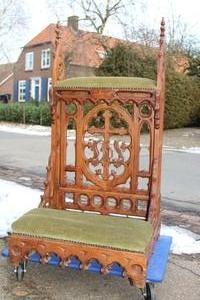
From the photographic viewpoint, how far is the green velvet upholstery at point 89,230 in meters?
2.99

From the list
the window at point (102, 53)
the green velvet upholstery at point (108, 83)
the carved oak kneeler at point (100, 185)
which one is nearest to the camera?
the carved oak kneeler at point (100, 185)

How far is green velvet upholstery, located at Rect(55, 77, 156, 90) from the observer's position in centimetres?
372

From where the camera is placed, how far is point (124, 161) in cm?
396

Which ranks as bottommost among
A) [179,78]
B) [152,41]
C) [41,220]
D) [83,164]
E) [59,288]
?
[59,288]

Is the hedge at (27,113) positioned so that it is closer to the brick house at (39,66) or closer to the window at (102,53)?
the window at (102,53)

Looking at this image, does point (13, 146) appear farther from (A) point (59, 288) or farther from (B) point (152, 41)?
(B) point (152, 41)

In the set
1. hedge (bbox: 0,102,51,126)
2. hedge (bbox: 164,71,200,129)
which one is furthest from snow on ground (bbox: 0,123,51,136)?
hedge (bbox: 164,71,200,129)

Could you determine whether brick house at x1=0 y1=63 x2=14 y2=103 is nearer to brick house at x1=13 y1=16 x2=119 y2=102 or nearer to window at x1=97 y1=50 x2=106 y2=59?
brick house at x1=13 y1=16 x2=119 y2=102

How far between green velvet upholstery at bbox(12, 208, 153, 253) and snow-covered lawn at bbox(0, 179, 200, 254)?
3.91 ft

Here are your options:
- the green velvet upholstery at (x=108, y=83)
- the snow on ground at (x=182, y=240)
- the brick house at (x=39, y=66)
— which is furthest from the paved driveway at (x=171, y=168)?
the brick house at (x=39, y=66)

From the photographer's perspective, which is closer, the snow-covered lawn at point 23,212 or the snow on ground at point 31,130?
the snow-covered lawn at point 23,212

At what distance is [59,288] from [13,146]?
11.4 m

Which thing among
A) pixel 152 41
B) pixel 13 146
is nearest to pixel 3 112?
pixel 152 41

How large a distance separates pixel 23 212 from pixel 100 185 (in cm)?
142
